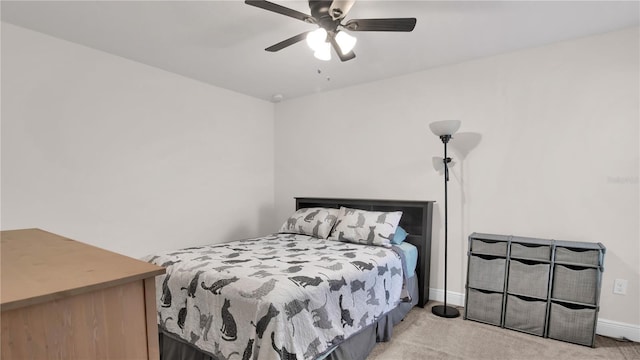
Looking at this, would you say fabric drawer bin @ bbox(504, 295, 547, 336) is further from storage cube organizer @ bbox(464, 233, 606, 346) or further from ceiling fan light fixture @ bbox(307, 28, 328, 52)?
ceiling fan light fixture @ bbox(307, 28, 328, 52)

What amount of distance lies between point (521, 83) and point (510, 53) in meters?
0.29

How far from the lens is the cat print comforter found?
1.54 meters

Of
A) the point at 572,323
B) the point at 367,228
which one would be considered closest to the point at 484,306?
the point at 572,323

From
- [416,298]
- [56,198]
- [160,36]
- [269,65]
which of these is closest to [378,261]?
[416,298]

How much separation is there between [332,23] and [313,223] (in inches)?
75.5

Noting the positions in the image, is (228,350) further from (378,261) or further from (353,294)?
(378,261)

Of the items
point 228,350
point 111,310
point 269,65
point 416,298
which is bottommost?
point 416,298

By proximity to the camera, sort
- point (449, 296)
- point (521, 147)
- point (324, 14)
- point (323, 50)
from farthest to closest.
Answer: point (449, 296), point (521, 147), point (323, 50), point (324, 14)

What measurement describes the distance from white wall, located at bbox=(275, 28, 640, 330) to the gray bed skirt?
1062 millimetres

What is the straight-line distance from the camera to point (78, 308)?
0.72m

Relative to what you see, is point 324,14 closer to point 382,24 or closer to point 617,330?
point 382,24

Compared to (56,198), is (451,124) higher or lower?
higher

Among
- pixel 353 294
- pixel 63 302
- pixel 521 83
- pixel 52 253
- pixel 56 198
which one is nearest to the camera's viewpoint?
pixel 63 302

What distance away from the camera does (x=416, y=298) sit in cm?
292
